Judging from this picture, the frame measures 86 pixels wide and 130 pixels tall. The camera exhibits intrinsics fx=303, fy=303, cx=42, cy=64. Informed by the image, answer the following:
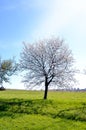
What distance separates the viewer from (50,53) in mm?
45781

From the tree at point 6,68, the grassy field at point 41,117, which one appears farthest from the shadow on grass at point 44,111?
the tree at point 6,68

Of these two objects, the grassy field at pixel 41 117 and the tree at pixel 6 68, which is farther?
the tree at pixel 6 68

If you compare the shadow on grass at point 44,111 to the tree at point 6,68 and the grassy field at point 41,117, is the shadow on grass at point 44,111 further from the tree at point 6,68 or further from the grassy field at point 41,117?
the tree at point 6,68

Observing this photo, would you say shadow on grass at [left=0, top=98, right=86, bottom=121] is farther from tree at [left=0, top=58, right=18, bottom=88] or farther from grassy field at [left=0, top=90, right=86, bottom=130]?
tree at [left=0, top=58, right=18, bottom=88]

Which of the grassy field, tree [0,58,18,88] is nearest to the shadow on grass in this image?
the grassy field

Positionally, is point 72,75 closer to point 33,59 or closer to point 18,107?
point 33,59

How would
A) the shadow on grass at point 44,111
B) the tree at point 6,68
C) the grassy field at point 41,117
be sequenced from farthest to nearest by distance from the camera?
the tree at point 6,68, the shadow on grass at point 44,111, the grassy field at point 41,117

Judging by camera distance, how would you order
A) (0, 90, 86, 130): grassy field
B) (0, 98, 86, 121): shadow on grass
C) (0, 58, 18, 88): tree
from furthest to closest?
(0, 58, 18, 88): tree → (0, 98, 86, 121): shadow on grass → (0, 90, 86, 130): grassy field

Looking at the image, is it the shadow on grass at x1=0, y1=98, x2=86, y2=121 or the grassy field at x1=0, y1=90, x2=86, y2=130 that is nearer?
the grassy field at x1=0, y1=90, x2=86, y2=130

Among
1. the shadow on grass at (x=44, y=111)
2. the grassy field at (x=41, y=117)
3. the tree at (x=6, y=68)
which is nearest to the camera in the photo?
the grassy field at (x=41, y=117)

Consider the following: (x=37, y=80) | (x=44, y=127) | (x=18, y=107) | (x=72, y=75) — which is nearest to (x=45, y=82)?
(x=37, y=80)

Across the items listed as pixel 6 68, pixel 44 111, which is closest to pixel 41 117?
pixel 44 111

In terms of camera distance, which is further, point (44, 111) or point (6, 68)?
point (6, 68)

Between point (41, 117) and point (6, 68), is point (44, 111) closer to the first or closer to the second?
point (41, 117)
